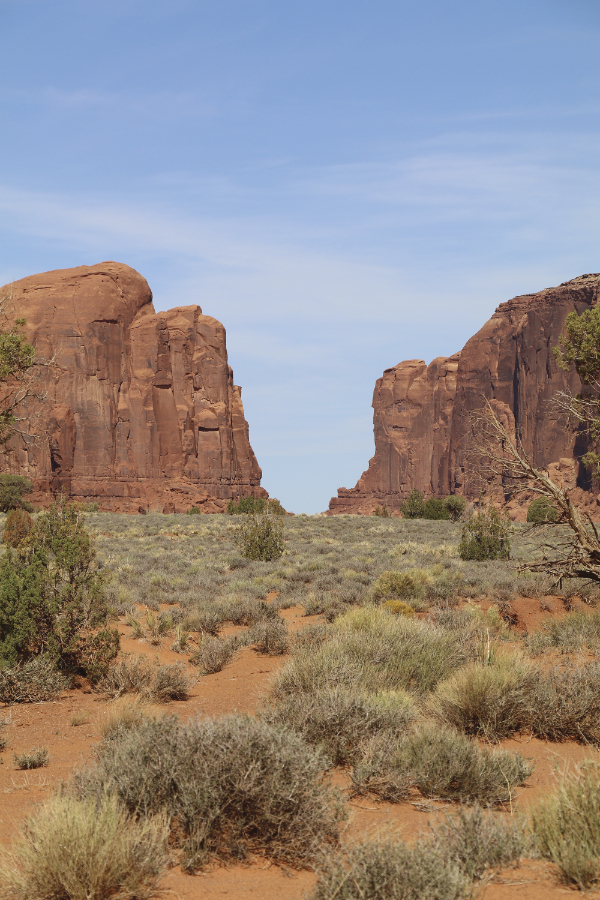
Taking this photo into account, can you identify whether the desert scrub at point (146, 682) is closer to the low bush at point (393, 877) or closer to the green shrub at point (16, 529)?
the low bush at point (393, 877)

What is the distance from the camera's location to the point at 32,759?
6219mm

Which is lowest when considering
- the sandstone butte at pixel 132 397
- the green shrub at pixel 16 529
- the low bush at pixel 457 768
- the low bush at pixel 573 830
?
the low bush at pixel 457 768

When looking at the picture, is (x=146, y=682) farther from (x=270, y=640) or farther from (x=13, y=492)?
(x=13, y=492)

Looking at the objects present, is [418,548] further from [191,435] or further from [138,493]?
[191,435]

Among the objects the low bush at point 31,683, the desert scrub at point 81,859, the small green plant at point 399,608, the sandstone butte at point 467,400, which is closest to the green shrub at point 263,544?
the small green plant at point 399,608

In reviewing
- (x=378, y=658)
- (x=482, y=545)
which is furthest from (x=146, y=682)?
(x=482, y=545)

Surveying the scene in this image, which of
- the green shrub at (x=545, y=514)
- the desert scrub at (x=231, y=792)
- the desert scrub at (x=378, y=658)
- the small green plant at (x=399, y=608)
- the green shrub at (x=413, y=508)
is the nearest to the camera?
the desert scrub at (x=231, y=792)

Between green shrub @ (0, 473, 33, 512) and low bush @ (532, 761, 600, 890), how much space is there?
46560 millimetres

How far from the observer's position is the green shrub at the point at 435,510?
189 ft

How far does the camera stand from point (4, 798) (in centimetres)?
533

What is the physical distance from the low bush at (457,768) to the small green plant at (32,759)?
308 centimetres

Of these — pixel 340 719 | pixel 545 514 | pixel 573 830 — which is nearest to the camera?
pixel 573 830

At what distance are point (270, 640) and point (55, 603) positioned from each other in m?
3.31

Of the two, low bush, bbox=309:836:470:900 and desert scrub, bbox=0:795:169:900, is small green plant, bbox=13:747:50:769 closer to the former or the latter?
desert scrub, bbox=0:795:169:900
